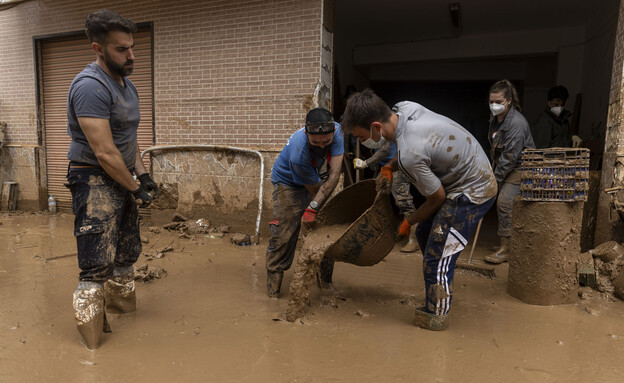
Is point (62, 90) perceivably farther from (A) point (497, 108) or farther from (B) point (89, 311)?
(A) point (497, 108)

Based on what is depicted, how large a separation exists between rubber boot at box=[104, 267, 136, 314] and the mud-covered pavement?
0.07 meters

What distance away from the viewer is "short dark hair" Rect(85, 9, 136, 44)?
2557 millimetres

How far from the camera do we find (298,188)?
11.9 ft

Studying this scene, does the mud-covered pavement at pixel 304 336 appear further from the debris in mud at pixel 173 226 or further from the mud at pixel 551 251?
the debris in mud at pixel 173 226

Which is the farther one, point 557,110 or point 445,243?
point 557,110

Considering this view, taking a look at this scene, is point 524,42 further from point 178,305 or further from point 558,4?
point 178,305

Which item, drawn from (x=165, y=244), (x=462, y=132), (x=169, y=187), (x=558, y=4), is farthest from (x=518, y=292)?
(x=558, y=4)

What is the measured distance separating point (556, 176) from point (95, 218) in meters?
3.38

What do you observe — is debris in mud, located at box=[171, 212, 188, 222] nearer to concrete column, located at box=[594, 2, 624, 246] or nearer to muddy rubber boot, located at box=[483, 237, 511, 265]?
Result: muddy rubber boot, located at box=[483, 237, 511, 265]

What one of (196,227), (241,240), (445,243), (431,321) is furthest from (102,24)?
(196,227)

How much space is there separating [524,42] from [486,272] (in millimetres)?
5971

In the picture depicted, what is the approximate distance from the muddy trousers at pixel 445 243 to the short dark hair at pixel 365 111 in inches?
29.2

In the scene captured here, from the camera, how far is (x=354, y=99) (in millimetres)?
2814

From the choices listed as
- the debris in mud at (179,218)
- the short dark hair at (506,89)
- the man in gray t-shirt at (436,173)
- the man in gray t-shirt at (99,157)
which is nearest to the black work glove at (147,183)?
the man in gray t-shirt at (99,157)
